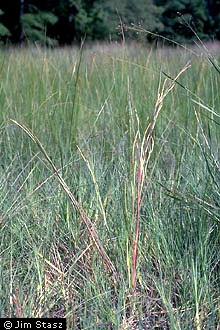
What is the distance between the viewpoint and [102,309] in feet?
4.51

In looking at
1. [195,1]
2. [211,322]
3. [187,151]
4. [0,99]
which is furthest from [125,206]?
[195,1]

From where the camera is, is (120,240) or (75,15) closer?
(120,240)

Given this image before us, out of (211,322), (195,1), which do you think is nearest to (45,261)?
(211,322)

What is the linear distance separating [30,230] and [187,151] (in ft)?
2.19

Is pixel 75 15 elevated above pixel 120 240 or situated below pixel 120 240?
below

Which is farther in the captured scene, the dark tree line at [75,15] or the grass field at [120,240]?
the dark tree line at [75,15]

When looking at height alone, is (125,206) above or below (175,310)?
above

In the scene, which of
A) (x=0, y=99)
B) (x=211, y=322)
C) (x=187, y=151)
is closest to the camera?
(x=211, y=322)

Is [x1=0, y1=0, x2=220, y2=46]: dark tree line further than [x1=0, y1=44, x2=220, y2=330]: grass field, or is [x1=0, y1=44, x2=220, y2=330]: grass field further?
[x1=0, y1=0, x2=220, y2=46]: dark tree line

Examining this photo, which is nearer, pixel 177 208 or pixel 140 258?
pixel 140 258

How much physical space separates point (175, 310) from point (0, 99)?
178 centimetres

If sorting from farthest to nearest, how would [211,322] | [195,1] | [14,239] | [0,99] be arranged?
1. [195,1]
2. [0,99]
3. [14,239]
4. [211,322]

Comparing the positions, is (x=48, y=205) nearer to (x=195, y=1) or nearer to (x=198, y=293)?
(x=198, y=293)

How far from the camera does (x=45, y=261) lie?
5.22 ft
